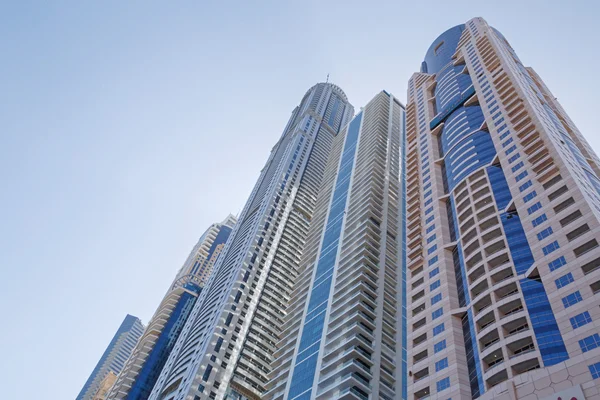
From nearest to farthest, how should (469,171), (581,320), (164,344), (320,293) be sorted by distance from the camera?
(581,320), (469,171), (320,293), (164,344)

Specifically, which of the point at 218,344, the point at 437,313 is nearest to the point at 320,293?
the point at 218,344

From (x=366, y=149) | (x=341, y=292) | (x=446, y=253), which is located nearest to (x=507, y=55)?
(x=366, y=149)

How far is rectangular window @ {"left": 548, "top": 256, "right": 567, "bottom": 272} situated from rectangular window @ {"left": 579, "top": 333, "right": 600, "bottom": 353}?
1012 centimetres

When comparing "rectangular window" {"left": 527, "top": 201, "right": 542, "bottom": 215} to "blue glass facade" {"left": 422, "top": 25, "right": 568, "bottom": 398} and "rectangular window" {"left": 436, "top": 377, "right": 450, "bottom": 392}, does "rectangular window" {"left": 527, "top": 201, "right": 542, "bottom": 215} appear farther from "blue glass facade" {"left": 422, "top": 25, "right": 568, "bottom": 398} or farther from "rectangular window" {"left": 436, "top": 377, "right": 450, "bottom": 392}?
"rectangular window" {"left": 436, "top": 377, "right": 450, "bottom": 392}

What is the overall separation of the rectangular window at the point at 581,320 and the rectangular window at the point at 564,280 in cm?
449

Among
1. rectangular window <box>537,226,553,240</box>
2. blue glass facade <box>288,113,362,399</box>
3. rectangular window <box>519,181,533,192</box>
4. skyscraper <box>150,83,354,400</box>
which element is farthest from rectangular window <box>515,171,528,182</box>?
skyscraper <box>150,83,354,400</box>

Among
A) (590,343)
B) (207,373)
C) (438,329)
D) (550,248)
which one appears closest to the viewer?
(590,343)

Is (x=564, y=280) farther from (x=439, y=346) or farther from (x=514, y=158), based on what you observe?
(x=514, y=158)

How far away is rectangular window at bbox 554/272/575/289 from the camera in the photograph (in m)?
51.9

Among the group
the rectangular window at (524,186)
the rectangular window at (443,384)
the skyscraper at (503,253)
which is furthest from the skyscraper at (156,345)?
the rectangular window at (524,186)

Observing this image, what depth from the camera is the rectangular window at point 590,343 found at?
44.8m

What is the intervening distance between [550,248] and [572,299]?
837 centimetres

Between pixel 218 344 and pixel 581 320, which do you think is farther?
pixel 218 344

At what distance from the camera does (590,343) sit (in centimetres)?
4525
